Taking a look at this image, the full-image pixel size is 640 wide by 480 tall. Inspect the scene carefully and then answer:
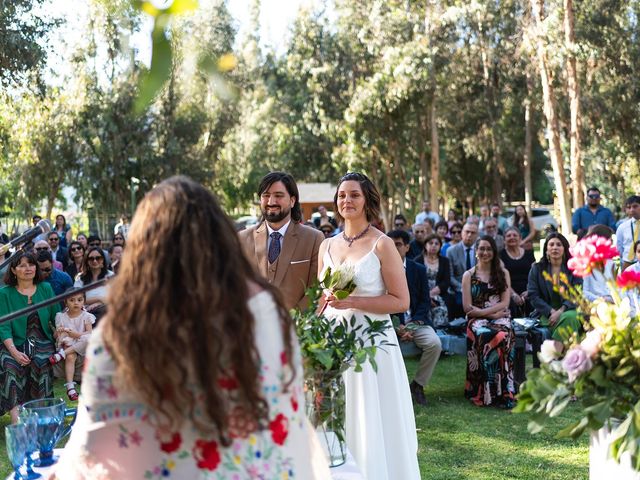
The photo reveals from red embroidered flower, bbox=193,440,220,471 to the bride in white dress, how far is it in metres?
2.09

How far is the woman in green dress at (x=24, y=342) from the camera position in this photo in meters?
6.62

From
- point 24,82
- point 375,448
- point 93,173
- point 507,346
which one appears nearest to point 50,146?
point 93,173

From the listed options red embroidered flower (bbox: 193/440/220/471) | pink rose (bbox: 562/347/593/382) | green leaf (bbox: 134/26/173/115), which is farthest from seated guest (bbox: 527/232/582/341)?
green leaf (bbox: 134/26/173/115)

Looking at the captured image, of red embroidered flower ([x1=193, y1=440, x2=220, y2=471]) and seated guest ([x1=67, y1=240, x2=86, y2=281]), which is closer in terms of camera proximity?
red embroidered flower ([x1=193, y1=440, x2=220, y2=471])

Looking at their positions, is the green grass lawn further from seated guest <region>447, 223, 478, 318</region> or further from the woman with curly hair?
the woman with curly hair

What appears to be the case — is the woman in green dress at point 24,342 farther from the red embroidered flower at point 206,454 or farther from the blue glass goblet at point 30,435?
the red embroidered flower at point 206,454

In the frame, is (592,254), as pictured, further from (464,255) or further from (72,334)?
(464,255)

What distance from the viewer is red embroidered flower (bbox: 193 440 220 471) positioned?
1.90 meters

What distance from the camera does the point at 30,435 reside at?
2.74 meters

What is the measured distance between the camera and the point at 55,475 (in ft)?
6.70

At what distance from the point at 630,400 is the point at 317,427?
1119 mm

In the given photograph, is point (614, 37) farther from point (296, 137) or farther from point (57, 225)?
point (57, 225)

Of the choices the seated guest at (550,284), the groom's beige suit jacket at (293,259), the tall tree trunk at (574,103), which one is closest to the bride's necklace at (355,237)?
the groom's beige suit jacket at (293,259)

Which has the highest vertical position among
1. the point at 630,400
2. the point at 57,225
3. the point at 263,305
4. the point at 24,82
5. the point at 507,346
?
the point at 24,82
